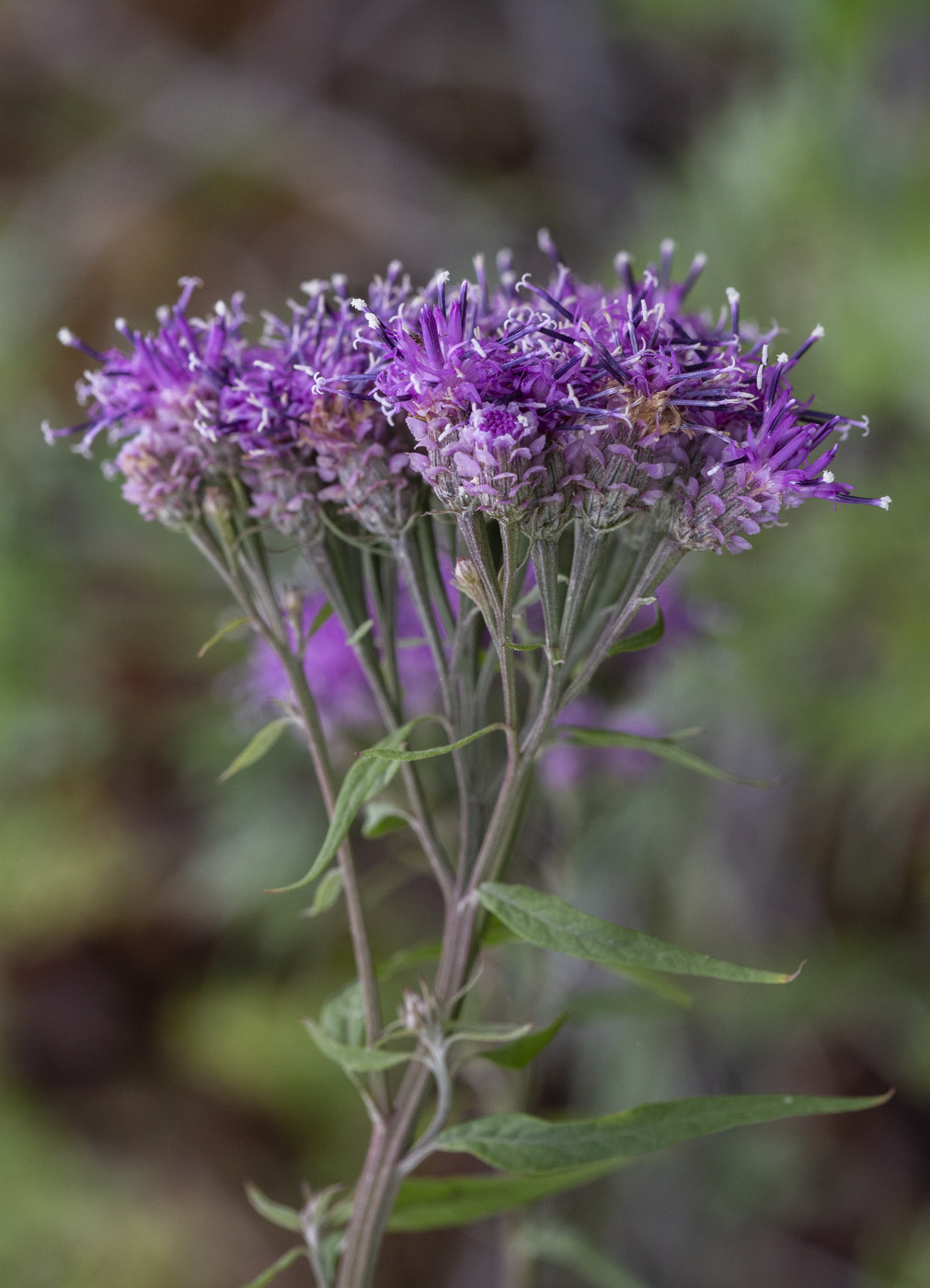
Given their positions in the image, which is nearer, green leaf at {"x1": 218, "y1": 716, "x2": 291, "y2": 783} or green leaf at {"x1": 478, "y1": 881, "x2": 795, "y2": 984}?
green leaf at {"x1": 478, "y1": 881, "x2": 795, "y2": 984}

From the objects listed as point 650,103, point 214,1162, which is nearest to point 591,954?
point 214,1162

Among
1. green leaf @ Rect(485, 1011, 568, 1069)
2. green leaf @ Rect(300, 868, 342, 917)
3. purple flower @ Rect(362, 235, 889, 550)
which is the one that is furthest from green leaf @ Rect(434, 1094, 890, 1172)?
purple flower @ Rect(362, 235, 889, 550)

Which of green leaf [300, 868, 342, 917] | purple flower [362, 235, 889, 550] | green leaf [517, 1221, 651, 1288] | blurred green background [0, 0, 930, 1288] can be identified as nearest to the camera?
purple flower [362, 235, 889, 550]

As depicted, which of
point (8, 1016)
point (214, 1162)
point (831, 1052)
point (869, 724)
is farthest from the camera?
point (8, 1016)

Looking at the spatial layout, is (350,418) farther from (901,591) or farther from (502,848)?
(901,591)

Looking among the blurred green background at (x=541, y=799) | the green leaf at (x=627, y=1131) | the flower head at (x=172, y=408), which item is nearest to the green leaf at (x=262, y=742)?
the flower head at (x=172, y=408)

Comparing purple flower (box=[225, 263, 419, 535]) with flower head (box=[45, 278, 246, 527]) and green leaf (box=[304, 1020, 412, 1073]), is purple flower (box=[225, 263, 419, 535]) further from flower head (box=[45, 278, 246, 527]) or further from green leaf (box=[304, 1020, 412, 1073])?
green leaf (box=[304, 1020, 412, 1073])
